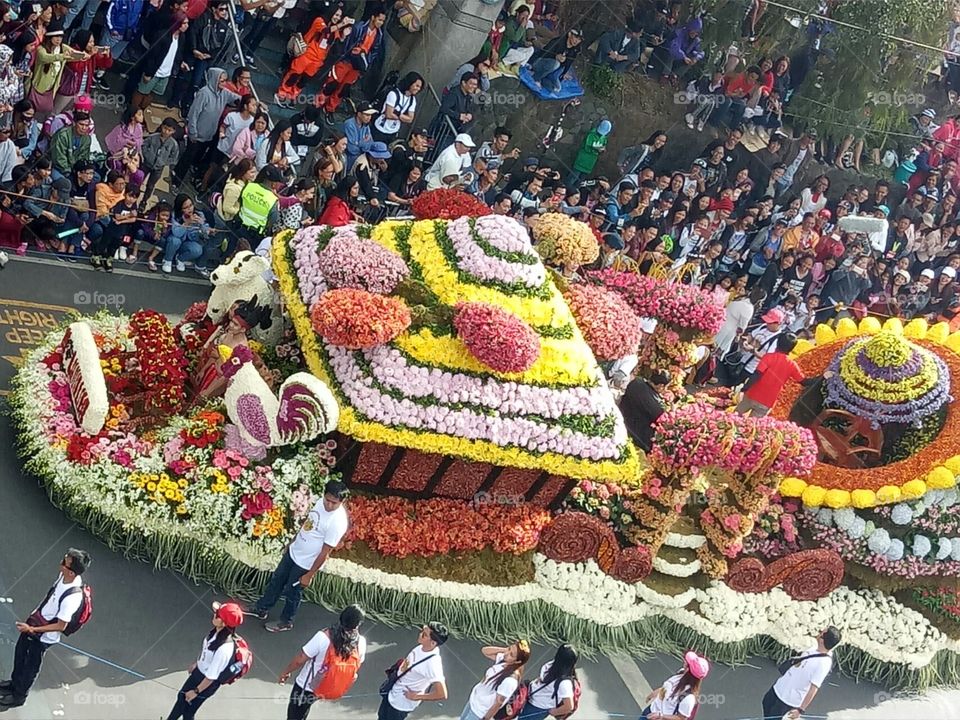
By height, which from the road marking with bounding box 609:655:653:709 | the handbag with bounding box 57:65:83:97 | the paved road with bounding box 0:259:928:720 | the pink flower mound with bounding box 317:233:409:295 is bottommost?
the paved road with bounding box 0:259:928:720

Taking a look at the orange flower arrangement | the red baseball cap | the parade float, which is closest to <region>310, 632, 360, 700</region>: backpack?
the red baseball cap

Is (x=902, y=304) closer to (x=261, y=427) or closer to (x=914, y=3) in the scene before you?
(x=914, y=3)

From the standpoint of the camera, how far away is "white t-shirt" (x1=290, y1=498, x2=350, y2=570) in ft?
36.4

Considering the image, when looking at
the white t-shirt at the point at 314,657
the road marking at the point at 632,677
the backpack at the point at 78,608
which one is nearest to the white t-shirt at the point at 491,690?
the white t-shirt at the point at 314,657

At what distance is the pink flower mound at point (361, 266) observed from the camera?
40.9 ft

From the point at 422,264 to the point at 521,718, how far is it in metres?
4.52

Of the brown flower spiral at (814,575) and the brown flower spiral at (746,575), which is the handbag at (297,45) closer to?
the brown flower spiral at (746,575)

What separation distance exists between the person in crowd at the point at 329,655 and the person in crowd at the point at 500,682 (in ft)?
3.49

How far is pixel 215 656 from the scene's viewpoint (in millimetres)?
9578

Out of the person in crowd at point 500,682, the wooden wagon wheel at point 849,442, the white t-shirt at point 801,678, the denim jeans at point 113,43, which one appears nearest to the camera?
the person in crowd at point 500,682

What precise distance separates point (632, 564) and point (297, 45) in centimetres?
895

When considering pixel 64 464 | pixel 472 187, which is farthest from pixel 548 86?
pixel 64 464

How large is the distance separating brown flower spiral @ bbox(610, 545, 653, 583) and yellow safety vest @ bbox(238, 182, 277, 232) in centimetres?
609

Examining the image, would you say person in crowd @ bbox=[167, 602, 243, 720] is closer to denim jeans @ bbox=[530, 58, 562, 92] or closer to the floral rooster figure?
the floral rooster figure
